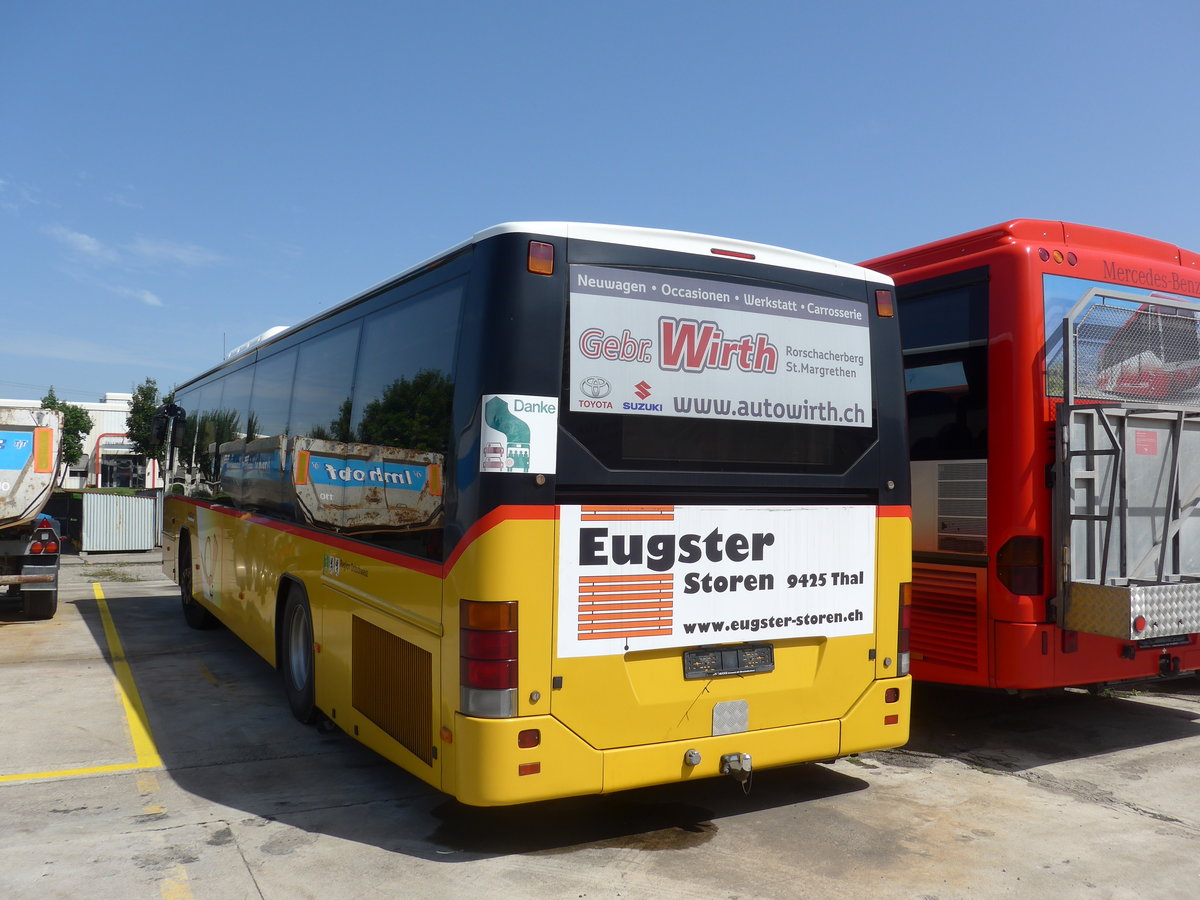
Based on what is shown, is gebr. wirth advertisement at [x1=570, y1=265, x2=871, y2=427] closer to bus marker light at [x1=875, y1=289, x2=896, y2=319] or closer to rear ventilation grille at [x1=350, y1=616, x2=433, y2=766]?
bus marker light at [x1=875, y1=289, x2=896, y2=319]

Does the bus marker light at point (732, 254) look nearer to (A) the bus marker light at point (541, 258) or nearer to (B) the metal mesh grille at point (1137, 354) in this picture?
(A) the bus marker light at point (541, 258)

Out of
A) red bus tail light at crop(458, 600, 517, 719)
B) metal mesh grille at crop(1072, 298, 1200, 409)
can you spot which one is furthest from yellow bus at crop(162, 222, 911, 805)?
metal mesh grille at crop(1072, 298, 1200, 409)

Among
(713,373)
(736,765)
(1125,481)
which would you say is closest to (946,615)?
(1125,481)

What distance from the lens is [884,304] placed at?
546 cm

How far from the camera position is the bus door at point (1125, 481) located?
591 cm

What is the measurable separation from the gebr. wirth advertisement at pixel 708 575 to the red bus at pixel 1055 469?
4.74ft

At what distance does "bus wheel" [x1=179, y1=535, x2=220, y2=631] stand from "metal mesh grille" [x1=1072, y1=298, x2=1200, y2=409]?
957 centimetres

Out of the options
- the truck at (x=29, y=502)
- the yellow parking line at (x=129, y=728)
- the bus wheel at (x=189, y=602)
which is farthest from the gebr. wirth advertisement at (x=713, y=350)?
the truck at (x=29, y=502)

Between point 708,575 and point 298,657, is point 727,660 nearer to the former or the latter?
point 708,575

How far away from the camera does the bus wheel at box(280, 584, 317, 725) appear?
667cm

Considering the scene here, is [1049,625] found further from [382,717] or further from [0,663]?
[0,663]

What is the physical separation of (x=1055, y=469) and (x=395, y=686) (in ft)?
14.1

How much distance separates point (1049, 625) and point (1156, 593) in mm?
646

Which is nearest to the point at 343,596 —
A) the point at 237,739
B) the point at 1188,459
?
the point at 237,739
